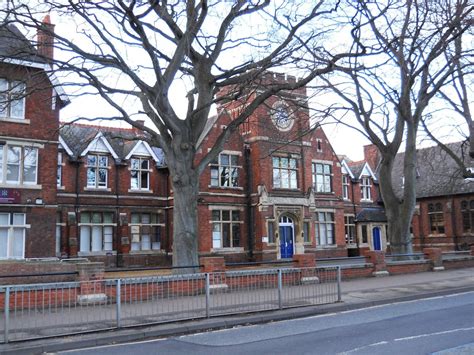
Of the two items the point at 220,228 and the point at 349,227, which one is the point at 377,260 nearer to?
the point at 220,228

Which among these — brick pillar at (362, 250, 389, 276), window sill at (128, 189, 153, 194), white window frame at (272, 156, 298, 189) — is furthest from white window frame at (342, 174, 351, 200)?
brick pillar at (362, 250, 389, 276)

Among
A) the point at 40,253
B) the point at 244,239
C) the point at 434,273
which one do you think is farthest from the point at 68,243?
the point at 434,273

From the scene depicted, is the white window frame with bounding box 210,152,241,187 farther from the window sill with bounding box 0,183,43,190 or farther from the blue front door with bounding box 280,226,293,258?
the window sill with bounding box 0,183,43,190

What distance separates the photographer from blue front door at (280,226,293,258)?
34719mm

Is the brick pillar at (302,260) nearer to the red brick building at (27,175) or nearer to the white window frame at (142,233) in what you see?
the red brick building at (27,175)

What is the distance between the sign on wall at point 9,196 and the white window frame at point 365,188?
1213 inches

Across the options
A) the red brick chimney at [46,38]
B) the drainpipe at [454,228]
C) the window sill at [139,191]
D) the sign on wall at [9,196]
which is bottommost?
the drainpipe at [454,228]

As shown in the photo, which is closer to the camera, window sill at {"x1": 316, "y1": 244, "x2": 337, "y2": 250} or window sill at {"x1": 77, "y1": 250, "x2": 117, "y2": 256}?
window sill at {"x1": 77, "y1": 250, "x2": 117, "y2": 256}

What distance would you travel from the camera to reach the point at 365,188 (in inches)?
1818

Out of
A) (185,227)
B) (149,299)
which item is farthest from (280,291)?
(185,227)

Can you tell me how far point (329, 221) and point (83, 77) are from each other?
86.8 feet

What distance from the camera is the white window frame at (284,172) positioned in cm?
3503

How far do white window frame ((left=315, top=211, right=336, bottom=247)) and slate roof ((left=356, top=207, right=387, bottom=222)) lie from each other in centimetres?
601

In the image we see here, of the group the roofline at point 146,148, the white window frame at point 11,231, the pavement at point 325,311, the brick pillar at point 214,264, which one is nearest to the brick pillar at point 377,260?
the pavement at point 325,311
